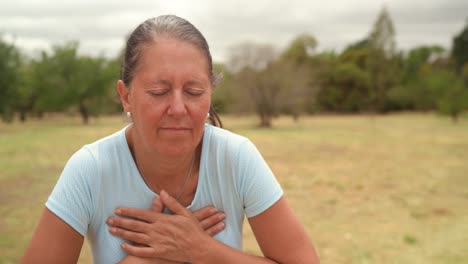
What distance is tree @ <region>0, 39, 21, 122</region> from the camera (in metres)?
27.4

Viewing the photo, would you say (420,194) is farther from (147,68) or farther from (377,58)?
(377,58)

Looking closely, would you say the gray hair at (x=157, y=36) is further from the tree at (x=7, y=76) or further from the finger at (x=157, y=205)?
the tree at (x=7, y=76)

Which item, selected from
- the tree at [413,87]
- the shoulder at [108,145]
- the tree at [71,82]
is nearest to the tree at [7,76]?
the tree at [71,82]

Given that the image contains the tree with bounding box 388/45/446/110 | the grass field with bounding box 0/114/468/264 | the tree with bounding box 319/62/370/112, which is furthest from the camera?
the tree with bounding box 319/62/370/112

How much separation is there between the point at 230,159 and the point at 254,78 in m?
29.0

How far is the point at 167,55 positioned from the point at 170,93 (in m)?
0.13

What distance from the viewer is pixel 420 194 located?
8.23 meters

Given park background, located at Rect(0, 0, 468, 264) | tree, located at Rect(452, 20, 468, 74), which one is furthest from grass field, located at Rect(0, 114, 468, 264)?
tree, located at Rect(452, 20, 468, 74)

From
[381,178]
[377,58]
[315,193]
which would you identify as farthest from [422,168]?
[377,58]

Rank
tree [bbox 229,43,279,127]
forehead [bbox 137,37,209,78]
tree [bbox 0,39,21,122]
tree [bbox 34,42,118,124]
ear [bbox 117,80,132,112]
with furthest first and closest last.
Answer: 1. tree [bbox 34,42,118,124]
2. tree [bbox 229,43,279,127]
3. tree [bbox 0,39,21,122]
4. ear [bbox 117,80,132,112]
5. forehead [bbox 137,37,209,78]

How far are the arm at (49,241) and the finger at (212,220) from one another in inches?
19.7

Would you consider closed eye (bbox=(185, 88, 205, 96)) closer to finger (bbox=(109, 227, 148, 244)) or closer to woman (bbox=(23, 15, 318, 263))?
woman (bbox=(23, 15, 318, 263))

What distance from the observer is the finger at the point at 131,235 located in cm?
174

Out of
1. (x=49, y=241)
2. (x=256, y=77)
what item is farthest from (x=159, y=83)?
(x=256, y=77)
